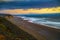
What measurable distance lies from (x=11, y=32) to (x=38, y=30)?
11.9 inches

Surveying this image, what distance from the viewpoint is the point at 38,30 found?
1719 mm

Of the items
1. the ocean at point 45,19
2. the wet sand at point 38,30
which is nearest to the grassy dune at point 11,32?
the wet sand at point 38,30

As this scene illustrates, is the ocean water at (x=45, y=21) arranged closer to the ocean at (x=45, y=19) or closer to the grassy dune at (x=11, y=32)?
the ocean at (x=45, y=19)

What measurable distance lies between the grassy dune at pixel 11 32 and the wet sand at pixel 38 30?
0.04 meters

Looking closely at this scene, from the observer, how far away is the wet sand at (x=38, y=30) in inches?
66.4

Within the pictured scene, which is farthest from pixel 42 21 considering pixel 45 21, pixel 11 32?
pixel 11 32

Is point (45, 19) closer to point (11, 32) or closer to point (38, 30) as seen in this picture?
point (38, 30)

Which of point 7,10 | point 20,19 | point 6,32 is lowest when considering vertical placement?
point 6,32

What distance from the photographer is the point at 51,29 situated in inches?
67.5

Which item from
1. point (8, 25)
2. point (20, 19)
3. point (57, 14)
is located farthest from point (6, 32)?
point (57, 14)

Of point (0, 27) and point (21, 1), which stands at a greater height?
point (21, 1)

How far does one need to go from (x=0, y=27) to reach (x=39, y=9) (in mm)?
486

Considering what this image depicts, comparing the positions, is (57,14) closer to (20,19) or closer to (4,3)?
(20,19)

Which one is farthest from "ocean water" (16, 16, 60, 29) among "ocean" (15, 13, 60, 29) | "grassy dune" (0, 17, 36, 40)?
"grassy dune" (0, 17, 36, 40)
